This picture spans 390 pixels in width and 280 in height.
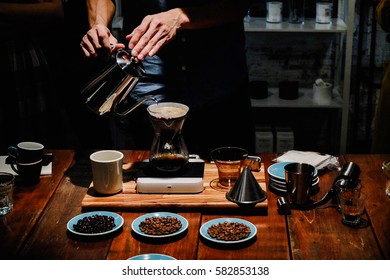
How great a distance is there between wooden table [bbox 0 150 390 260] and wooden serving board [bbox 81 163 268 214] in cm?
2

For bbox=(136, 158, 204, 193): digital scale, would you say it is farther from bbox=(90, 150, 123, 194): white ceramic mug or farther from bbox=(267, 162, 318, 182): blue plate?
bbox=(267, 162, 318, 182): blue plate

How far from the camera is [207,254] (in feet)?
6.01

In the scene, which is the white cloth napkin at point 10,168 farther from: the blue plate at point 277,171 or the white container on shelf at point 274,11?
the white container on shelf at point 274,11

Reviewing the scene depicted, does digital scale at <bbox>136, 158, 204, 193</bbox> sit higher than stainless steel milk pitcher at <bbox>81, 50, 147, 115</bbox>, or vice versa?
stainless steel milk pitcher at <bbox>81, 50, 147, 115</bbox>

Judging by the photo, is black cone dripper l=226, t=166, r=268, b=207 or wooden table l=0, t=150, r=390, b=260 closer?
wooden table l=0, t=150, r=390, b=260

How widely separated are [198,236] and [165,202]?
0.21 m

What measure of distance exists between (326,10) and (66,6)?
5.14 feet

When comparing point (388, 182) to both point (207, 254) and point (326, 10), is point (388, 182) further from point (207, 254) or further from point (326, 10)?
point (326, 10)

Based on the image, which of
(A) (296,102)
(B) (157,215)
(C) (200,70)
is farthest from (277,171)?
(A) (296,102)

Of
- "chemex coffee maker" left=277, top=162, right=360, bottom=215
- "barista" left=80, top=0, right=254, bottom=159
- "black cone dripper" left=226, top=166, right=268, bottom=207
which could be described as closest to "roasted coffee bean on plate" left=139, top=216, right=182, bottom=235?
"black cone dripper" left=226, top=166, right=268, bottom=207

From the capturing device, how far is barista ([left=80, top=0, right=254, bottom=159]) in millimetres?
2779

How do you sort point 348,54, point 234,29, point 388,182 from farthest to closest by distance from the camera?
1. point 348,54
2. point 234,29
3. point 388,182

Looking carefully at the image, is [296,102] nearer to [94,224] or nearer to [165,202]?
[165,202]
